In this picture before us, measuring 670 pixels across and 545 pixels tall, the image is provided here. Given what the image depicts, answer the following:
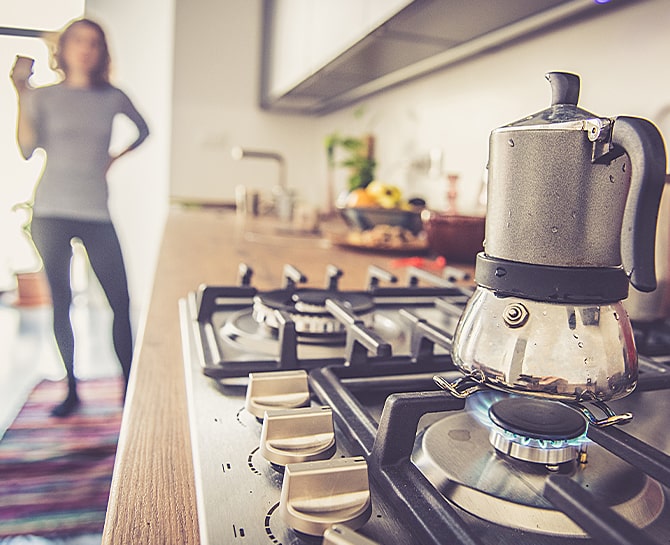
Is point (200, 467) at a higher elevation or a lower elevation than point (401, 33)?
lower

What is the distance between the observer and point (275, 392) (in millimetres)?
392

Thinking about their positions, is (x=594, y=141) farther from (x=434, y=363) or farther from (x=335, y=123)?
(x=335, y=123)

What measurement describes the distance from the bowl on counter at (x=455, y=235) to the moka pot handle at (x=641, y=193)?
0.80 meters

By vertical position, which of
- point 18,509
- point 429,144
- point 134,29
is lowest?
point 18,509

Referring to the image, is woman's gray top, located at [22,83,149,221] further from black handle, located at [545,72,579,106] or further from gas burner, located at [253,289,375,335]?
black handle, located at [545,72,579,106]

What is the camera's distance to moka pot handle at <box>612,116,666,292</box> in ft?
1.00

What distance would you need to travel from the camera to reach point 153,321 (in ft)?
2.24

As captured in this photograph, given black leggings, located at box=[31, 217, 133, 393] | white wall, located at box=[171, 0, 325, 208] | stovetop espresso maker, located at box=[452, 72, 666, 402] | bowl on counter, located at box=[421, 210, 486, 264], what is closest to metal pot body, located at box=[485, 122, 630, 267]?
stovetop espresso maker, located at box=[452, 72, 666, 402]

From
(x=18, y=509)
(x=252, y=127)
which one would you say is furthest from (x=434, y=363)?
(x=252, y=127)

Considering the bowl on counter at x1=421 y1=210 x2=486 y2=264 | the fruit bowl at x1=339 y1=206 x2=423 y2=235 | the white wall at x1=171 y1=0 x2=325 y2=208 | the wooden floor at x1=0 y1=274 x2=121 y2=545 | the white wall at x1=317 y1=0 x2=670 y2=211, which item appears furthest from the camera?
the white wall at x1=171 y1=0 x2=325 y2=208

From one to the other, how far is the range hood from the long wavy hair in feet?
2.41

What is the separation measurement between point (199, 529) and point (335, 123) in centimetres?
263

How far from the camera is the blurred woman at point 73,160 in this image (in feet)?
6.97

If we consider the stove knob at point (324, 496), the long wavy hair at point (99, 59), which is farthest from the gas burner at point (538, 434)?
the long wavy hair at point (99, 59)
